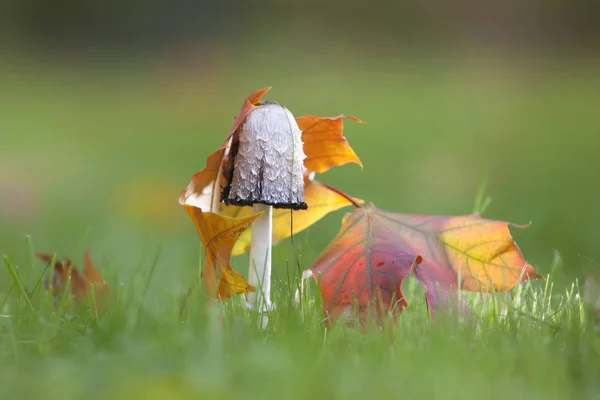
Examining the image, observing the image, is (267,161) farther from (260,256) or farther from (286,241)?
(286,241)

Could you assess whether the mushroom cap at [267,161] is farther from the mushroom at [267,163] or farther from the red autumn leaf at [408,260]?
the red autumn leaf at [408,260]

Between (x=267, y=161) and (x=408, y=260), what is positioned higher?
(x=267, y=161)

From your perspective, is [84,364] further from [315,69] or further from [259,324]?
[315,69]

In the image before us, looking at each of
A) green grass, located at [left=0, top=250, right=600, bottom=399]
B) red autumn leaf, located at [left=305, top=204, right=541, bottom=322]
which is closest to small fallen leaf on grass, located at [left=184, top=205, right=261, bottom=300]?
green grass, located at [left=0, top=250, right=600, bottom=399]

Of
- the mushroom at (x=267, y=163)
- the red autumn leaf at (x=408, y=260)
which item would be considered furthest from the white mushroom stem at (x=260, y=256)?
the red autumn leaf at (x=408, y=260)

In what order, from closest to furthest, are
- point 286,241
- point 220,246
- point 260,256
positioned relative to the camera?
point 220,246 < point 260,256 < point 286,241

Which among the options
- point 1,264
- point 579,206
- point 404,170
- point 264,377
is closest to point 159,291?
point 1,264

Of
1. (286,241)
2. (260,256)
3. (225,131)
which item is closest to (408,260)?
(260,256)

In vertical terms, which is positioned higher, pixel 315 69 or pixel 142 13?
pixel 142 13
